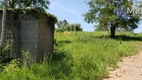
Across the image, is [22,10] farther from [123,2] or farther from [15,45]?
[123,2]

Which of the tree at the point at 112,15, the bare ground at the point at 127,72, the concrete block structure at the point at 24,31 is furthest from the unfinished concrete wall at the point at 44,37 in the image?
the tree at the point at 112,15

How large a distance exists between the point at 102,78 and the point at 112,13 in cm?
1704

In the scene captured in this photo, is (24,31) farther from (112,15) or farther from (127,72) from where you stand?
(112,15)

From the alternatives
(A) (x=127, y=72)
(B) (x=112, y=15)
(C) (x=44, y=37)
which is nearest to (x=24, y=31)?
(C) (x=44, y=37)

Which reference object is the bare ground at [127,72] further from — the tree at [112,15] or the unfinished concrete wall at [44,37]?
the tree at [112,15]

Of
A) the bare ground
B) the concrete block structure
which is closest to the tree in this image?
the bare ground

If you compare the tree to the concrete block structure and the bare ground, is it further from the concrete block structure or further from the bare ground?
the concrete block structure

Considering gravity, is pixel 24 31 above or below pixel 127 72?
above

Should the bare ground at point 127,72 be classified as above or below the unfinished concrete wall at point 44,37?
below

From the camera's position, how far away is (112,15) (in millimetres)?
23438

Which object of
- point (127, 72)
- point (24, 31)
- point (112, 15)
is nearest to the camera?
point (24, 31)

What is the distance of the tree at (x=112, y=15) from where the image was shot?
78.2ft

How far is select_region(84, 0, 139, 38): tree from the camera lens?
23.8m

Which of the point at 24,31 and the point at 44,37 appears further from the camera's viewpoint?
the point at 44,37
